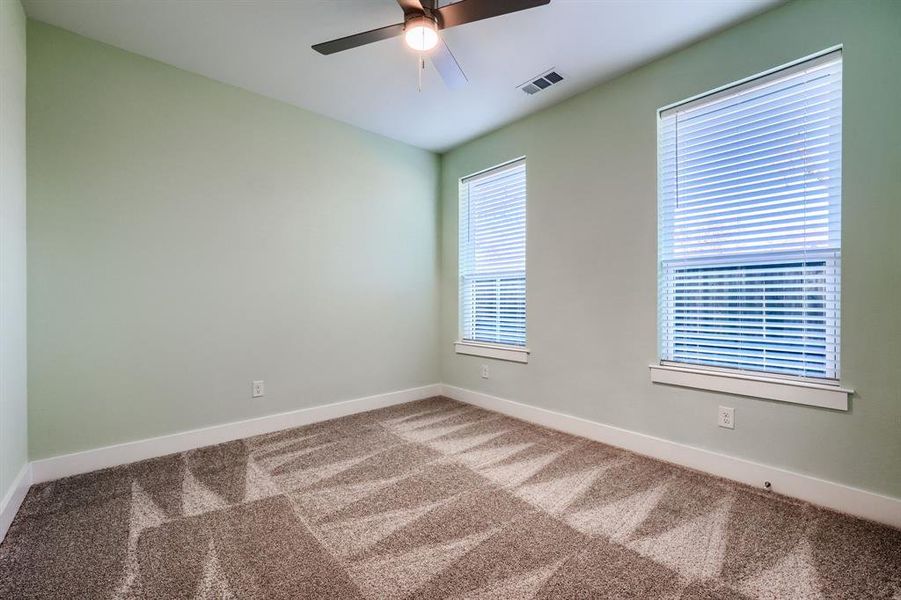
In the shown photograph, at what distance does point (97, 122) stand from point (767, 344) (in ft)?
14.3

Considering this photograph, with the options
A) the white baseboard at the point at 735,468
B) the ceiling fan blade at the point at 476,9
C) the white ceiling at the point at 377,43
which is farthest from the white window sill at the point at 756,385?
the ceiling fan blade at the point at 476,9

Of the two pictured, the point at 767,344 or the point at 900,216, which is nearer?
the point at 900,216

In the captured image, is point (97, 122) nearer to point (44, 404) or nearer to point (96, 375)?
point (96, 375)

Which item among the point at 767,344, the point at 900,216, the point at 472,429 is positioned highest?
the point at 900,216

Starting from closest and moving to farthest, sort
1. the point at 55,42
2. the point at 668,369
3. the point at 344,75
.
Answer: the point at 55,42 < the point at 668,369 < the point at 344,75

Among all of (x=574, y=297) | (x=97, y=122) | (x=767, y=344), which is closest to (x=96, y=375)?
(x=97, y=122)

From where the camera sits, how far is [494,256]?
3.96 m

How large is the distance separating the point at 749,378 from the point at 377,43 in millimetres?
3071

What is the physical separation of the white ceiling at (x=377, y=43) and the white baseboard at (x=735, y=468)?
8.53 feet

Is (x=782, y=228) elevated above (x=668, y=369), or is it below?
above

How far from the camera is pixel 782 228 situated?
2.23 metres

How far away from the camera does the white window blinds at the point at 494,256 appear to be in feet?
12.2

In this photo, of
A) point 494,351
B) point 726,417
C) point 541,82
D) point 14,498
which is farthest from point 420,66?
point 14,498

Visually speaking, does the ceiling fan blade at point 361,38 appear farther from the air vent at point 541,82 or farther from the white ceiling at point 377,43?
the air vent at point 541,82
